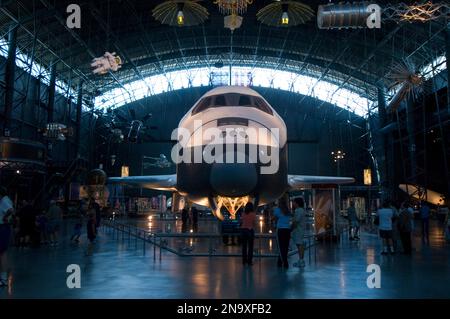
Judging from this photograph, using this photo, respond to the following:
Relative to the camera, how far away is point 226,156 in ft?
21.1

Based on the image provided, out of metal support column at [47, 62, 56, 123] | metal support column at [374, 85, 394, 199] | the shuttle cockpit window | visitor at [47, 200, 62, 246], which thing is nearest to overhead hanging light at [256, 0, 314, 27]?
the shuttle cockpit window

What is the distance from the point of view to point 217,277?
5109mm

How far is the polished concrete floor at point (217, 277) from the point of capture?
4211 mm

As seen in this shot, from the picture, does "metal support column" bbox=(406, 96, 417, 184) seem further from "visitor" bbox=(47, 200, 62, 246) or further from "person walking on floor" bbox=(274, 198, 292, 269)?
"visitor" bbox=(47, 200, 62, 246)

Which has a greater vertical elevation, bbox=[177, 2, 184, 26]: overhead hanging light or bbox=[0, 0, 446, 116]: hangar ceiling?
bbox=[0, 0, 446, 116]: hangar ceiling

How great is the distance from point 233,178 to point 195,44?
26.8m

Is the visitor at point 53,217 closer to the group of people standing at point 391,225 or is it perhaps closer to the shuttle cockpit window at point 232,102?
the shuttle cockpit window at point 232,102

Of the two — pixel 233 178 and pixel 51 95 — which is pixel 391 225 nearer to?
pixel 233 178

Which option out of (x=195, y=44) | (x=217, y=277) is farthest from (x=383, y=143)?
(x=217, y=277)

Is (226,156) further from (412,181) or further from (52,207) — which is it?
(412,181)

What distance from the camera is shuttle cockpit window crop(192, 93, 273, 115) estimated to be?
845 cm

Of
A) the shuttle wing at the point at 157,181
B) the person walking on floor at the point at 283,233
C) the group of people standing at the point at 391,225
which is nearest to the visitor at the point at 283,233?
the person walking on floor at the point at 283,233

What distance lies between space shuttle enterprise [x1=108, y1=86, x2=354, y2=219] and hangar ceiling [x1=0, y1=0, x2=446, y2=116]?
14.5 metres
